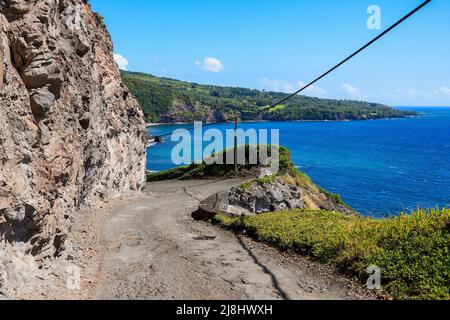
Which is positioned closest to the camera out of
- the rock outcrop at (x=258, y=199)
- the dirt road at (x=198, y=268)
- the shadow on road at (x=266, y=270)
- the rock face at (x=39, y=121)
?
the rock face at (x=39, y=121)

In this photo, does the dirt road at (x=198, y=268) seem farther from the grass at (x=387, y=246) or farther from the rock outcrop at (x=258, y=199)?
the rock outcrop at (x=258, y=199)

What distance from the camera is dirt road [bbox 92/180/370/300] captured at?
11820 mm

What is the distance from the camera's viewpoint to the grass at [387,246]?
36.4 ft

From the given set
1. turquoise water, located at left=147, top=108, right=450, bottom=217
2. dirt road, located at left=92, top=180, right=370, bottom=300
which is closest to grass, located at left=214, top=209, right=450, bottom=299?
dirt road, located at left=92, top=180, right=370, bottom=300

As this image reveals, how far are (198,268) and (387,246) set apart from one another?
20.4ft

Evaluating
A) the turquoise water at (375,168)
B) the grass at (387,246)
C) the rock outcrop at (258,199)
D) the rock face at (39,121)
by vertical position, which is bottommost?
the turquoise water at (375,168)

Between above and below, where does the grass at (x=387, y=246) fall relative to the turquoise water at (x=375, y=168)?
above

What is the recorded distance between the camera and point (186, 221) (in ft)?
73.6

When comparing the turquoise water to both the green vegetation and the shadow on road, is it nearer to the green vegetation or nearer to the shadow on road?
the green vegetation

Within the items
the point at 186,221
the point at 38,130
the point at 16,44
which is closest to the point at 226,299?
the point at 38,130

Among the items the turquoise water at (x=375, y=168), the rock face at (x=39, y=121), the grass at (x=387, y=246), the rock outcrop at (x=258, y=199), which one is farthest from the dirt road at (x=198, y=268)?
the turquoise water at (x=375, y=168)

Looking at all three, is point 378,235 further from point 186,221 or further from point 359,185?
point 359,185

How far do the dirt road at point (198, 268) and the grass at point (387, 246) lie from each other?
65cm

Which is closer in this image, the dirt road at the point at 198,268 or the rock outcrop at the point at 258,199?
the dirt road at the point at 198,268
